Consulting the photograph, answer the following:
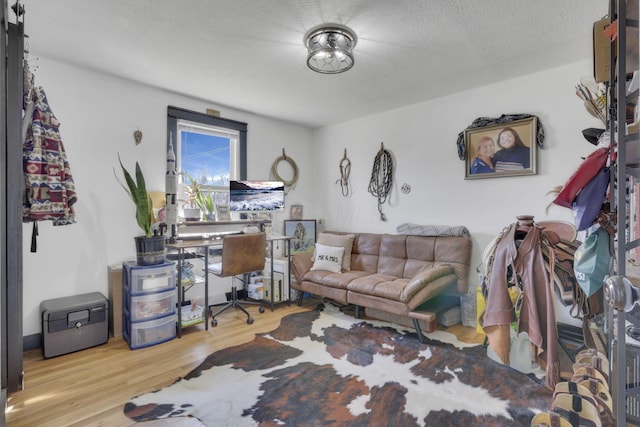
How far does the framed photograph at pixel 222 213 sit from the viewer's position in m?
3.74

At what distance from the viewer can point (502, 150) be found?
3088 millimetres

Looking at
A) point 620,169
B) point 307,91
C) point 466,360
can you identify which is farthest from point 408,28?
point 466,360

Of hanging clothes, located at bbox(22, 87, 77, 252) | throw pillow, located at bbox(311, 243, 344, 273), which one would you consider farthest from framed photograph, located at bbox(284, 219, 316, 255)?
hanging clothes, located at bbox(22, 87, 77, 252)

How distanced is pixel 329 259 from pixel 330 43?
90.7 inches

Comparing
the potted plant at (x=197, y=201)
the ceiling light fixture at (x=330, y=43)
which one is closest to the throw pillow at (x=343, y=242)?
the potted plant at (x=197, y=201)

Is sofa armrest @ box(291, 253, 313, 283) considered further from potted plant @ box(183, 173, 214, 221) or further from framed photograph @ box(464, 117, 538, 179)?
framed photograph @ box(464, 117, 538, 179)

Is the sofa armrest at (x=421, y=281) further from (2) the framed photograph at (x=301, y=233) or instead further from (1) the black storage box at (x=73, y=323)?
(1) the black storage box at (x=73, y=323)

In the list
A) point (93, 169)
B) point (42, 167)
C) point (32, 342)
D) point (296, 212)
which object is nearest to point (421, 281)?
point (296, 212)

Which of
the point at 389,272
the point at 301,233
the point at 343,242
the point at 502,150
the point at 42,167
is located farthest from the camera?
the point at 301,233

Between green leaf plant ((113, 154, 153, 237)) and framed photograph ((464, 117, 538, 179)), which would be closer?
green leaf plant ((113, 154, 153, 237))

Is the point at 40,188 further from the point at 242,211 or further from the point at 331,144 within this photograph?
the point at 331,144

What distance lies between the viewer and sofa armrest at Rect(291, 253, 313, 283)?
372cm

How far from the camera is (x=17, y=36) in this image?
1.63 meters

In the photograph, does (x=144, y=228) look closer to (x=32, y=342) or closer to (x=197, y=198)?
(x=197, y=198)
